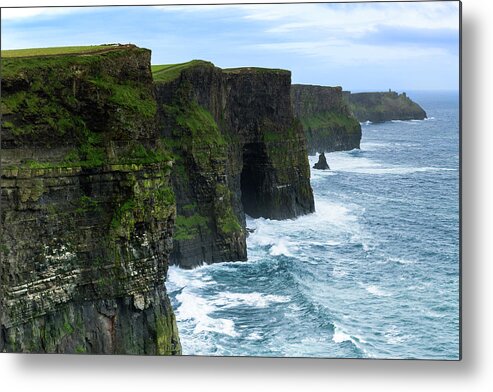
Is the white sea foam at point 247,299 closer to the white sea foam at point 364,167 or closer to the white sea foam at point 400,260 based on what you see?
the white sea foam at point 400,260

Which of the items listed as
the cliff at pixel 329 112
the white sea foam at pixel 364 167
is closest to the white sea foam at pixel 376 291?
the white sea foam at pixel 364 167

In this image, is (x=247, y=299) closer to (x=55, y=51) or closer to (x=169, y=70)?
(x=169, y=70)

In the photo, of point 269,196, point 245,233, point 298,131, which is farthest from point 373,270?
point 298,131

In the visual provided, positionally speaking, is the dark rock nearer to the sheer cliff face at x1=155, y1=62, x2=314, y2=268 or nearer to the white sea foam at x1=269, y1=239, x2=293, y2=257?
the sheer cliff face at x1=155, y1=62, x2=314, y2=268

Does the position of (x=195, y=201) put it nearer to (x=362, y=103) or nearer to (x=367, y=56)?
(x=362, y=103)

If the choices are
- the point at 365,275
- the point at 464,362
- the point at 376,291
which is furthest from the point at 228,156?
the point at 464,362

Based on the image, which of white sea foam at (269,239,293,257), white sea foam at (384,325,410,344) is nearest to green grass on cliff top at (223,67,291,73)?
white sea foam at (269,239,293,257)
